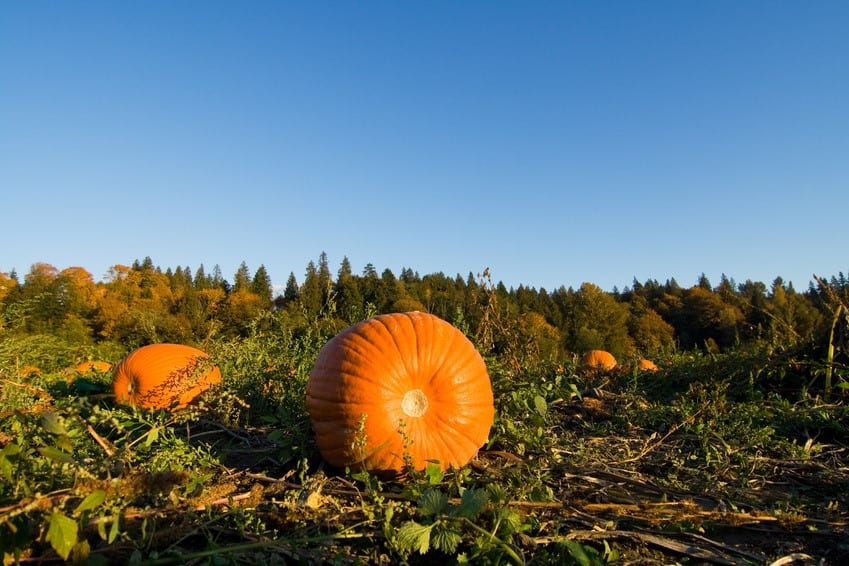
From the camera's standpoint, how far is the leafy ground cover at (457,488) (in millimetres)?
1919

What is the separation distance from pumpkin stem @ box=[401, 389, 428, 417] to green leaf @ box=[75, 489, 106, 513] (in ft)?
5.04

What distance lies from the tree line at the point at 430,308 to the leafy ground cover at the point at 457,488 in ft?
3.09

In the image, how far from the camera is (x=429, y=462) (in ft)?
9.09

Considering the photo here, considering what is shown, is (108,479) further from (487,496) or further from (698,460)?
(698,460)

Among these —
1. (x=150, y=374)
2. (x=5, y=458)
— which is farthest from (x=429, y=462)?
(x=150, y=374)

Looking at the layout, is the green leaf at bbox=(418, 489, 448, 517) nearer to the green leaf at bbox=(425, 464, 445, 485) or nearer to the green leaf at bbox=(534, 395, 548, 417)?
the green leaf at bbox=(425, 464, 445, 485)

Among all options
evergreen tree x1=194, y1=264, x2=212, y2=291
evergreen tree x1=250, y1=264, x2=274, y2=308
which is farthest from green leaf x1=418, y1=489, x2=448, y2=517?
evergreen tree x1=194, y1=264, x2=212, y2=291

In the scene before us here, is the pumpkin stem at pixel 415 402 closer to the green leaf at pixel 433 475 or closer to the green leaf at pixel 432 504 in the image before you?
the green leaf at pixel 433 475

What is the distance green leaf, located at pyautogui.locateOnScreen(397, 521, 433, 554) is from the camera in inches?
77.2

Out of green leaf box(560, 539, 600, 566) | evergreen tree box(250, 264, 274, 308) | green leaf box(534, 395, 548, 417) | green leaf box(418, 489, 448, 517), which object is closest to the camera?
green leaf box(560, 539, 600, 566)

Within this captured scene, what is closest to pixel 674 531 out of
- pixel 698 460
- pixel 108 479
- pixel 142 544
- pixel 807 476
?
pixel 698 460

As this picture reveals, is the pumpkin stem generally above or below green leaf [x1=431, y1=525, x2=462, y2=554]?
above

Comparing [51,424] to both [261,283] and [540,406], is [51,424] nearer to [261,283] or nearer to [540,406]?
[540,406]

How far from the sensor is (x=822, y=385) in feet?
16.4
